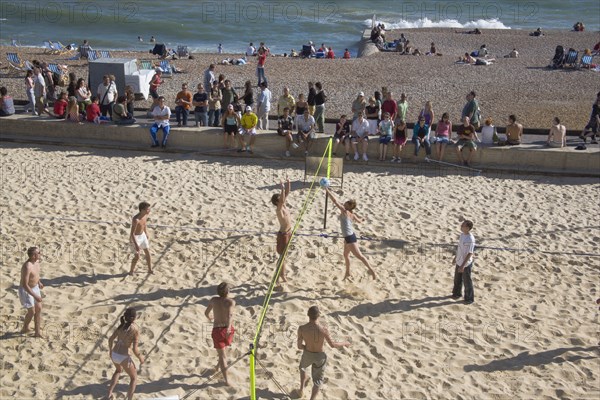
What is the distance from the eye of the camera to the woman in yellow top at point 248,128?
1512cm

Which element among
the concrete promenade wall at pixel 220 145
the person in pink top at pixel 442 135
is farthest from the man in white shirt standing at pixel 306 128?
the person in pink top at pixel 442 135

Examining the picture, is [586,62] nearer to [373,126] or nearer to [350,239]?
[373,126]

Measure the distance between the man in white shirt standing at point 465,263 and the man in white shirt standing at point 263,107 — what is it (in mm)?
7181

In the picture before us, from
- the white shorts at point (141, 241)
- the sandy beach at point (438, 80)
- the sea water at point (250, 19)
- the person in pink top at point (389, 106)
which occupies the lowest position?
the white shorts at point (141, 241)

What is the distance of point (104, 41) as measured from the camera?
38.8 metres

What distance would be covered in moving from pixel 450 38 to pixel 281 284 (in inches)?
1062

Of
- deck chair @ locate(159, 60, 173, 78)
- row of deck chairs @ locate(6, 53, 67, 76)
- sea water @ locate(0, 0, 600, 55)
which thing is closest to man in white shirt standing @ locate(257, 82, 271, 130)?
deck chair @ locate(159, 60, 173, 78)

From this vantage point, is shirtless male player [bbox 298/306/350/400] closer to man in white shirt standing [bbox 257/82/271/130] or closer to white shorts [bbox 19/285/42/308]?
white shorts [bbox 19/285/42/308]

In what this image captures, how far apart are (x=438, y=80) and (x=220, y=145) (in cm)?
1007

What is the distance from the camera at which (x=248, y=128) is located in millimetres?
15203

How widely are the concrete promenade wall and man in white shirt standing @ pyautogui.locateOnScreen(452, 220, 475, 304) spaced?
5.19 meters

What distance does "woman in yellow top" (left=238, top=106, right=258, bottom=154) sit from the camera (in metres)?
15.1

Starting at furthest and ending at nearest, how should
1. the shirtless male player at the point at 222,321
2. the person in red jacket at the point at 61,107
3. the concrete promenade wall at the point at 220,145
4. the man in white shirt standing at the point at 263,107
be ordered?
1. the person in red jacket at the point at 61,107
2. the man in white shirt standing at the point at 263,107
3. the concrete promenade wall at the point at 220,145
4. the shirtless male player at the point at 222,321

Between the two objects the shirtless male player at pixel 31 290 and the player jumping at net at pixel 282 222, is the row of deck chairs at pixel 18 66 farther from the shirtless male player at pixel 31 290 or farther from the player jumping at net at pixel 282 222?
the shirtless male player at pixel 31 290
